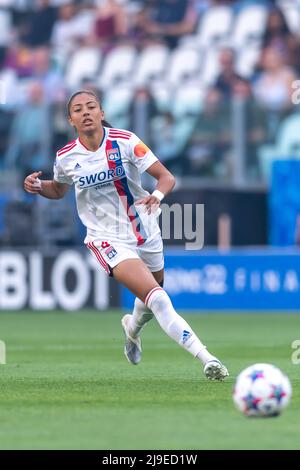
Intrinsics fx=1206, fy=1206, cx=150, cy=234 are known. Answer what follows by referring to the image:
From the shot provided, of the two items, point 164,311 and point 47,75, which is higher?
point 47,75

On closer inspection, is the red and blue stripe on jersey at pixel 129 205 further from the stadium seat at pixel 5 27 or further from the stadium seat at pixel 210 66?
the stadium seat at pixel 5 27

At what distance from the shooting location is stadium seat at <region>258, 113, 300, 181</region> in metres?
18.0

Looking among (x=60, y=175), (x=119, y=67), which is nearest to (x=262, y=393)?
(x=60, y=175)

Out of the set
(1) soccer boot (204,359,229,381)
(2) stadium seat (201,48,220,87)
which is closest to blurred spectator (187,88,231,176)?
(2) stadium seat (201,48,220,87)

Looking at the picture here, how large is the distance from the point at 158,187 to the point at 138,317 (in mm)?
1411

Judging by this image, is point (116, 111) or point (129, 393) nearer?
point (129, 393)

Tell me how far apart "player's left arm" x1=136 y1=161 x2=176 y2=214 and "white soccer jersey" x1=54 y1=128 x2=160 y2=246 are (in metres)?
0.22

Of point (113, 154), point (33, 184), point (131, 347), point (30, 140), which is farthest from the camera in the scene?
point (30, 140)

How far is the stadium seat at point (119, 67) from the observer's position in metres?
22.6

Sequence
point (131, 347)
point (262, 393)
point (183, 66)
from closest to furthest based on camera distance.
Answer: point (262, 393) → point (131, 347) → point (183, 66)

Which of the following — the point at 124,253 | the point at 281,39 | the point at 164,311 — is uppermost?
the point at 281,39

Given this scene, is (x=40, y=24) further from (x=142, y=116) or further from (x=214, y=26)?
(x=142, y=116)

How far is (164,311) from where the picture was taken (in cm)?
887

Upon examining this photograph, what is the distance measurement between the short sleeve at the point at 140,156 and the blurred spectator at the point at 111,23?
14608 millimetres
